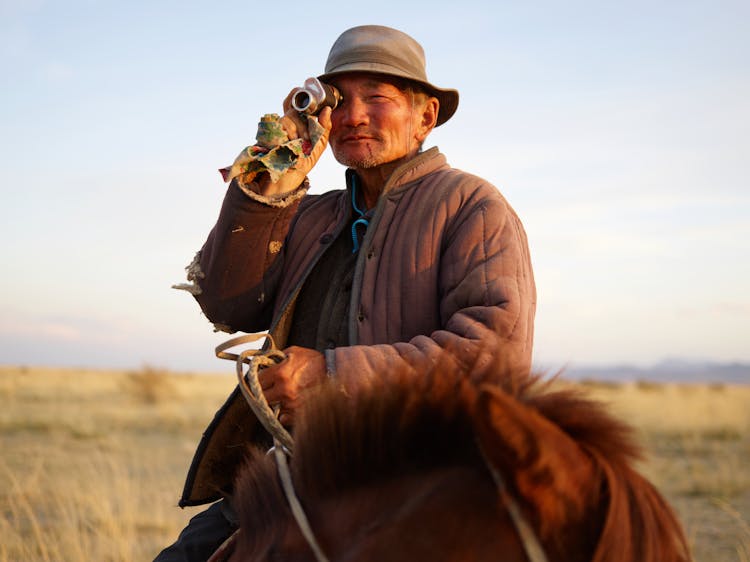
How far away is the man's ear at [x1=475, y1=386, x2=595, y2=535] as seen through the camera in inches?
43.6

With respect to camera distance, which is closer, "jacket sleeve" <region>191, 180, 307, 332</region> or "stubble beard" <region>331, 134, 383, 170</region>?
"jacket sleeve" <region>191, 180, 307, 332</region>

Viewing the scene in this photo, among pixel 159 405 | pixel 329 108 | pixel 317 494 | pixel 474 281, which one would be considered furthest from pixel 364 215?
pixel 159 405

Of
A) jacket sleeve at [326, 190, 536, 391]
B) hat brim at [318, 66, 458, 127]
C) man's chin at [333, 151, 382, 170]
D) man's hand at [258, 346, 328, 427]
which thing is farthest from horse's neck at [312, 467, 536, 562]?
hat brim at [318, 66, 458, 127]

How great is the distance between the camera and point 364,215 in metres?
3.01

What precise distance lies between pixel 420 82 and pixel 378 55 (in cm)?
21

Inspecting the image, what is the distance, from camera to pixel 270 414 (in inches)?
77.2

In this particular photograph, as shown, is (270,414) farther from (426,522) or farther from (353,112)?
(353,112)

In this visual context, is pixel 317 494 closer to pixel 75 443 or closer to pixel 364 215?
pixel 364 215

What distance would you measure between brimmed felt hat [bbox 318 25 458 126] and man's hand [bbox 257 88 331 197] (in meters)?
0.35

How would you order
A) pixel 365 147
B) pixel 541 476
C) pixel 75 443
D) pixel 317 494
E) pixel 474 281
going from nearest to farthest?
pixel 541 476
pixel 317 494
pixel 474 281
pixel 365 147
pixel 75 443

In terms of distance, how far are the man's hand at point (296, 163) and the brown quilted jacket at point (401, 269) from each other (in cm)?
6

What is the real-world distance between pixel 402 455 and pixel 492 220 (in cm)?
136

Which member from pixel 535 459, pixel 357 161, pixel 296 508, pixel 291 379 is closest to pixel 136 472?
pixel 357 161

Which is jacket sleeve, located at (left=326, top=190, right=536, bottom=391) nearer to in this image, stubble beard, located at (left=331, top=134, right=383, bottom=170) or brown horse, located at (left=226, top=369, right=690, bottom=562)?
stubble beard, located at (left=331, top=134, right=383, bottom=170)
